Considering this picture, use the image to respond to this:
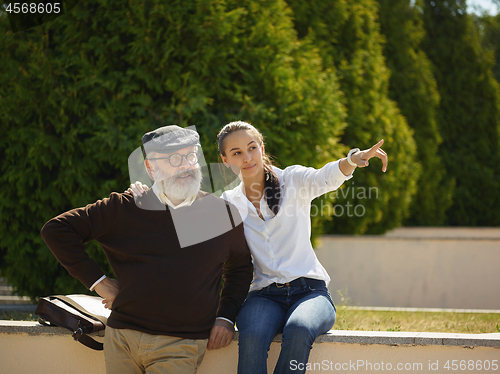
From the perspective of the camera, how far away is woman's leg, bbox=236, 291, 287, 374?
234 centimetres

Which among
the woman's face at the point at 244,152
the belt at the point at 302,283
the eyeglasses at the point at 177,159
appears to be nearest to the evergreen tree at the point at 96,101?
the woman's face at the point at 244,152

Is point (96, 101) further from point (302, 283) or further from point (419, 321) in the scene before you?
point (419, 321)

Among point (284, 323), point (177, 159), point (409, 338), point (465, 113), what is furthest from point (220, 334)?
point (465, 113)

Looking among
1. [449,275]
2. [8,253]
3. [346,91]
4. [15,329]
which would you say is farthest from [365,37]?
[15,329]

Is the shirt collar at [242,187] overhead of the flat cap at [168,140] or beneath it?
beneath

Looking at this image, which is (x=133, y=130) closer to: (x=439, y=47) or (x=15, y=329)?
(x=15, y=329)

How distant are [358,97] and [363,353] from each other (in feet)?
19.3

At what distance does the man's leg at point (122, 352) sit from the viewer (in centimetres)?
232

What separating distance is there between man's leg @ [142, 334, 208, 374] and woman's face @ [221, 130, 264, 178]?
1.00m

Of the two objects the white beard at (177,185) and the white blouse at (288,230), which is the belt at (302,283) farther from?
the white beard at (177,185)

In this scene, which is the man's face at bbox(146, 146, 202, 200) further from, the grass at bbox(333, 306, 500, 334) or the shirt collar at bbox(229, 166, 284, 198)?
the grass at bbox(333, 306, 500, 334)

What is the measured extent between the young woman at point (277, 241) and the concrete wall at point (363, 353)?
197 mm

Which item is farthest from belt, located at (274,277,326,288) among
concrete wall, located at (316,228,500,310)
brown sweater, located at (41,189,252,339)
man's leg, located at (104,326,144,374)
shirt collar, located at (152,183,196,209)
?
concrete wall, located at (316,228,500,310)

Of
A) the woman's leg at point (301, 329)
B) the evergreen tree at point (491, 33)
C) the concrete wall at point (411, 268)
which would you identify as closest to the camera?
the woman's leg at point (301, 329)
